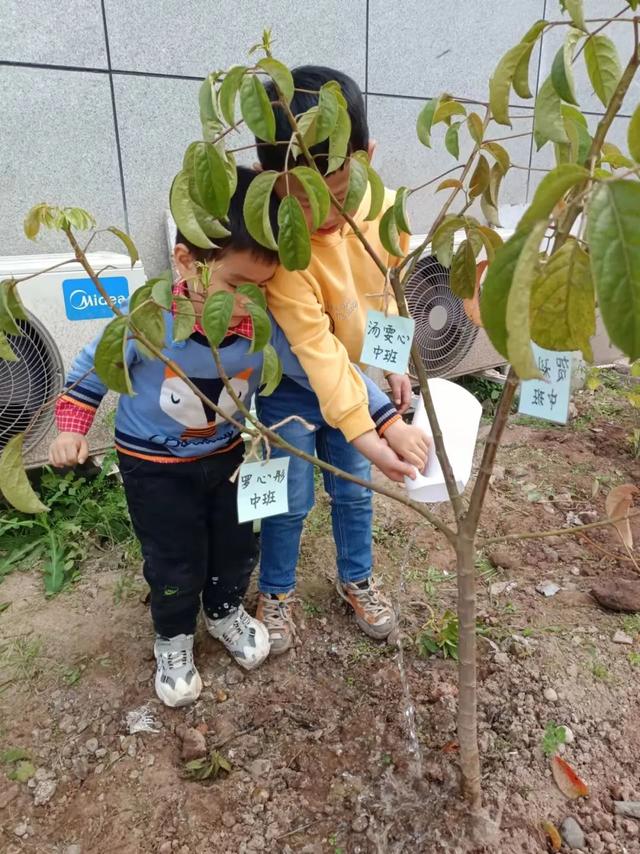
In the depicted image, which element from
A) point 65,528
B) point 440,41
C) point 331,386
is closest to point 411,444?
point 331,386

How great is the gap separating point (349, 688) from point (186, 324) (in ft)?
4.05

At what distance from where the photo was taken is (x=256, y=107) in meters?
0.76

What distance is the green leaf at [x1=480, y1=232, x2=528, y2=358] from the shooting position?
51cm

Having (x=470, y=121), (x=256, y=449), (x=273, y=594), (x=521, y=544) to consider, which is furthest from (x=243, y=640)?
(x=470, y=121)

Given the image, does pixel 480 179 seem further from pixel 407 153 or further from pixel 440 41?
pixel 440 41

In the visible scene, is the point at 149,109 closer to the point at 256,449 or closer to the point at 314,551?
the point at 314,551

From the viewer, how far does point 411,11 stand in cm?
372

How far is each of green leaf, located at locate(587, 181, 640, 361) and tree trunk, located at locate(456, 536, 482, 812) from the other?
2.38 feet

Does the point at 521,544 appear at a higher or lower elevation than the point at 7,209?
lower

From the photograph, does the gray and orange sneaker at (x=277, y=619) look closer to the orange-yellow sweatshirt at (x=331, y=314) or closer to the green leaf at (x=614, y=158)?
the orange-yellow sweatshirt at (x=331, y=314)

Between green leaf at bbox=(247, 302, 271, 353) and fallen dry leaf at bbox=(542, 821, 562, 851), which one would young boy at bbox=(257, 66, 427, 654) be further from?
fallen dry leaf at bbox=(542, 821, 562, 851)

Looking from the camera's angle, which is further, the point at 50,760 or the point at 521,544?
the point at 521,544

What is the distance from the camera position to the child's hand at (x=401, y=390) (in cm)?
193

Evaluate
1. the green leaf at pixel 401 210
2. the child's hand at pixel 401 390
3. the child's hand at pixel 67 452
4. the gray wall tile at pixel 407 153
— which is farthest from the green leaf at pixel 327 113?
the gray wall tile at pixel 407 153
